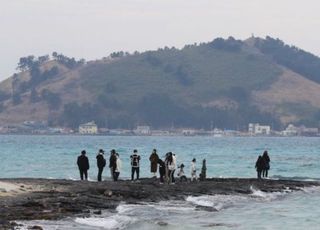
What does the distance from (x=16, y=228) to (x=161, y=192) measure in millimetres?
14378

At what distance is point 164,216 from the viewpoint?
2877cm

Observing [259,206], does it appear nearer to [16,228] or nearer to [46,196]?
[46,196]

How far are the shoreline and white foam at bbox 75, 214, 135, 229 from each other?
1.79 ft

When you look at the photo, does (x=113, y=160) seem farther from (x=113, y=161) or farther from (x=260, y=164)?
(x=260, y=164)

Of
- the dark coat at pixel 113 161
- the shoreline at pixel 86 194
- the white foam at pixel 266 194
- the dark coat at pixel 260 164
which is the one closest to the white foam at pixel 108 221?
the shoreline at pixel 86 194

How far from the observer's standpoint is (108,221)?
25562 millimetres

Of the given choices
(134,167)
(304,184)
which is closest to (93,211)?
(134,167)

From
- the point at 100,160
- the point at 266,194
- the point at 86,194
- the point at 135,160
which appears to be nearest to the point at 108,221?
the point at 86,194

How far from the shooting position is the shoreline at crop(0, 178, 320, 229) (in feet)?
83.1

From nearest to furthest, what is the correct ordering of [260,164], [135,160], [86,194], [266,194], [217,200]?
[86,194]
[217,200]
[135,160]
[266,194]
[260,164]

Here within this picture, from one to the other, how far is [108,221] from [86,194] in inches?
237

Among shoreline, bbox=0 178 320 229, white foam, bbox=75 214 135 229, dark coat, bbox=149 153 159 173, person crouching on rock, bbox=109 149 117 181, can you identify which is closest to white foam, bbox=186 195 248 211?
shoreline, bbox=0 178 320 229

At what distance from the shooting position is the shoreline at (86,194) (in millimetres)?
25328

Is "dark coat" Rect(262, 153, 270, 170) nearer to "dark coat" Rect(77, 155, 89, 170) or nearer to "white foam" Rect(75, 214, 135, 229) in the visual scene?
"dark coat" Rect(77, 155, 89, 170)
